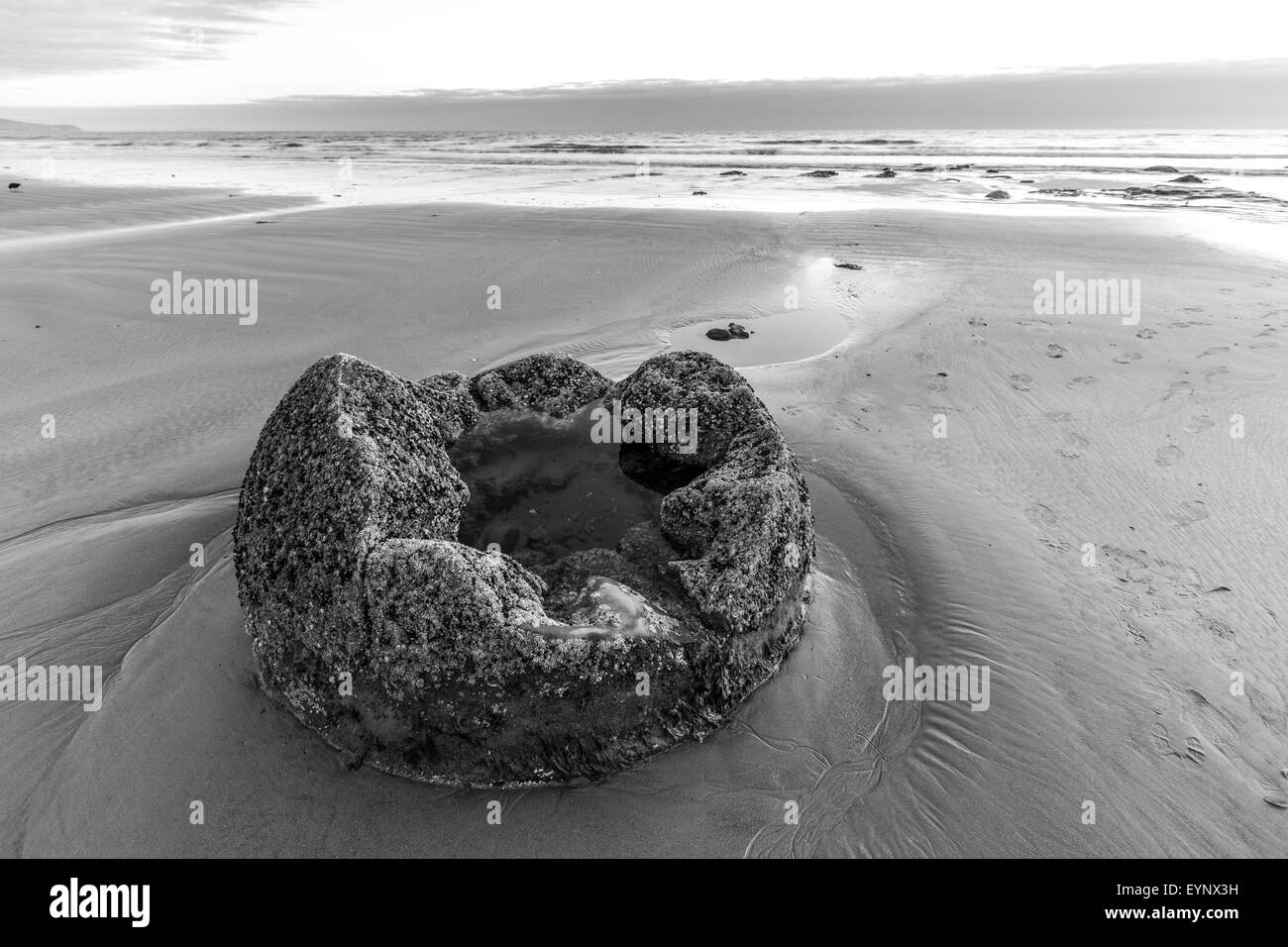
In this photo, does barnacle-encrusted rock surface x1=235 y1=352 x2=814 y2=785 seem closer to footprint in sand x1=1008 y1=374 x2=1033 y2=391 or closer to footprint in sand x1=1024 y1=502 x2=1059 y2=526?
footprint in sand x1=1024 y1=502 x2=1059 y2=526

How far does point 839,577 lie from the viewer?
4.22 m

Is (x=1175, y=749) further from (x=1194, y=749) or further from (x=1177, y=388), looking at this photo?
(x=1177, y=388)

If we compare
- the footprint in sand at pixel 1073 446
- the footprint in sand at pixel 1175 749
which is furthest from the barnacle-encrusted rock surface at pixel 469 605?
the footprint in sand at pixel 1073 446

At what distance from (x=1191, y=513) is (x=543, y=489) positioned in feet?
13.3

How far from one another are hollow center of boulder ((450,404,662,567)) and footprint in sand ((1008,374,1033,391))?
4109mm

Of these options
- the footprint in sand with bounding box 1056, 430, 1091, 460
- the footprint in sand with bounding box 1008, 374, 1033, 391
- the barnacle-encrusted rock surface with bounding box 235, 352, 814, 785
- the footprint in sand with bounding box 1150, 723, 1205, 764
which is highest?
the footprint in sand with bounding box 1008, 374, 1033, 391

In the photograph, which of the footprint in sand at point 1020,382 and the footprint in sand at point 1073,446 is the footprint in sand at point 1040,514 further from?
the footprint in sand at point 1020,382

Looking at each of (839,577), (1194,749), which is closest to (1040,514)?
(839,577)

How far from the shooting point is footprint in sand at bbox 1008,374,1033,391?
258 inches

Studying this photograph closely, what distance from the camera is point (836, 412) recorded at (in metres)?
6.23

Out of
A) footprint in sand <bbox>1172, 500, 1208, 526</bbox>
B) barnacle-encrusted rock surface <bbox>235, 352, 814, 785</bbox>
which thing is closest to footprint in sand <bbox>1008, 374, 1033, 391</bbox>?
footprint in sand <bbox>1172, 500, 1208, 526</bbox>
